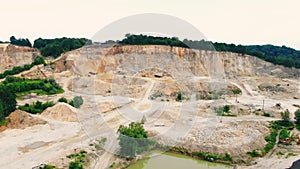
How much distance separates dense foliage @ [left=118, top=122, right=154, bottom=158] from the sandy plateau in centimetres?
69

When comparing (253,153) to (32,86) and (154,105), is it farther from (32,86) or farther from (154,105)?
(32,86)

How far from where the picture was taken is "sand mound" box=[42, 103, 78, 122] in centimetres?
2123

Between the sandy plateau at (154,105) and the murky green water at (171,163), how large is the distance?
886 mm

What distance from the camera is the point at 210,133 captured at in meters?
18.7

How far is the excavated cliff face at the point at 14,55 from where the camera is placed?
42.5 metres

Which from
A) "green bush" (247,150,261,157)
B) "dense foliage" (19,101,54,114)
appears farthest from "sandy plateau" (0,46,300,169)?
"dense foliage" (19,101,54,114)

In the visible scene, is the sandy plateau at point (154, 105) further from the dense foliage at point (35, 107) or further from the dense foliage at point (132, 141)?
the dense foliage at point (35, 107)

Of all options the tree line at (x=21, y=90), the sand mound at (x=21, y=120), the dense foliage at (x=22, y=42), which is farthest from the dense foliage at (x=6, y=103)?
the dense foliage at (x=22, y=42)

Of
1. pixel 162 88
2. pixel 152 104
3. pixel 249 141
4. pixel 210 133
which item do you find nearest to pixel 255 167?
pixel 249 141

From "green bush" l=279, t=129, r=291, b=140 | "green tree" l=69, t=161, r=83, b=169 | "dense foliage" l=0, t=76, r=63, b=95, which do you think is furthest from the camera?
"dense foliage" l=0, t=76, r=63, b=95

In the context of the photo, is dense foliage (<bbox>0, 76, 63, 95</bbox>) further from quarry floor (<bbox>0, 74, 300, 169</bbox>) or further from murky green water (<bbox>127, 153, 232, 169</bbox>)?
murky green water (<bbox>127, 153, 232, 169</bbox>)

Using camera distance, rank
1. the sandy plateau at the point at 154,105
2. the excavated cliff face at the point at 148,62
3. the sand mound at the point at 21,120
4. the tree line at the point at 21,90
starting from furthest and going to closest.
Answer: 1. the excavated cliff face at the point at 148,62
2. the tree line at the point at 21,90
3. the sand mound at the point at 21,120
4. the sandy plateau at the point at 154,105

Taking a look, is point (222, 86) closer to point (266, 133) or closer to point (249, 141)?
point (266, 133)

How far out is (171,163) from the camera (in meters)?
15.5
